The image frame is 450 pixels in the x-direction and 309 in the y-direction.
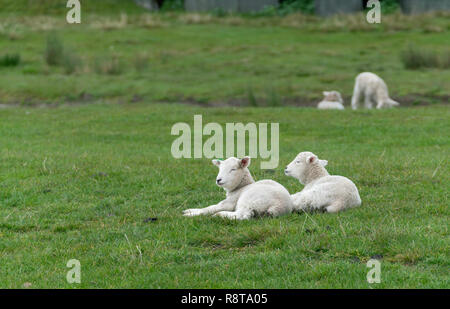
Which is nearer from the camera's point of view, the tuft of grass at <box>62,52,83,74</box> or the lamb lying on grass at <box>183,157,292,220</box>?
the lamb lying on grass at <box>183,157,292,220</box>

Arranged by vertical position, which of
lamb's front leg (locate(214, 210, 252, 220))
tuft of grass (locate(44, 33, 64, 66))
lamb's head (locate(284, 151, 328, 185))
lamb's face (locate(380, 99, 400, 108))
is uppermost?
tuft of grass (locate(44, 33, 64, 66))

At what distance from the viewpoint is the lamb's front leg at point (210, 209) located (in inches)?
294

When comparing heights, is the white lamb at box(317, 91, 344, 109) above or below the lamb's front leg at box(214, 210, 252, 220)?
above

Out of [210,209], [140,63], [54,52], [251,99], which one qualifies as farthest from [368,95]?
[54,52]

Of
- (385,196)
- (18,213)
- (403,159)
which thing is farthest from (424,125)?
(18,213)

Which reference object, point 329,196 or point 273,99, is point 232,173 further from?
point 273,99

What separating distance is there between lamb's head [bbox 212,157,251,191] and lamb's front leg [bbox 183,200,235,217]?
0.19 m

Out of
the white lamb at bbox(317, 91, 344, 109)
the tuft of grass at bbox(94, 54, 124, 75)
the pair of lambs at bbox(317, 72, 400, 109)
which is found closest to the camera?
the white lamb at bbox(317, 91, 344, 109)

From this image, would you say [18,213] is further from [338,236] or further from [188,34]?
[188,34]

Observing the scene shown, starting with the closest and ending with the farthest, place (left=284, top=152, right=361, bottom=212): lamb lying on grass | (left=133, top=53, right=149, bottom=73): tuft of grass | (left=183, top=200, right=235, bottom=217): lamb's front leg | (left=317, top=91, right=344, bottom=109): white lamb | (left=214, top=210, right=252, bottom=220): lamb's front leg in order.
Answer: (left=214, top=210, right=252, bottom=220): lamb's front leg
(left=284, top=152, right=361, bottom=212): lamb lying on grass
(left=183, top=200, right=235, bottom=217): lamb's front leg
(left=317, top=91, right=344, bottom=109): white lamb
(left=133, top=53, right=149, bottom=73): tuft of grass

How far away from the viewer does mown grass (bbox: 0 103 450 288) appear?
570 cm

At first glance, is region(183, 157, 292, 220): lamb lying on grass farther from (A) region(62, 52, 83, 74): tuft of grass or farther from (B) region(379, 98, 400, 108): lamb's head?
(A) region(62, 52, 83, 74): tuft of grass

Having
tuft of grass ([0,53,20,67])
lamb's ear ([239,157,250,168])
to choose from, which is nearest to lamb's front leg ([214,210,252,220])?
lamb's ear ([239,157,250,168])

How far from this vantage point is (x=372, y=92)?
18.0m
